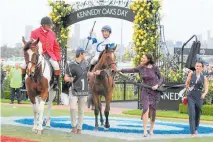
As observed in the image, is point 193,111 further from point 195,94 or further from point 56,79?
point 56,79

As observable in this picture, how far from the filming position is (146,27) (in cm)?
2012

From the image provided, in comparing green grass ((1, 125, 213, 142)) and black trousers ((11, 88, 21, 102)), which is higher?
black trousers ((11, 88, 21, 102))

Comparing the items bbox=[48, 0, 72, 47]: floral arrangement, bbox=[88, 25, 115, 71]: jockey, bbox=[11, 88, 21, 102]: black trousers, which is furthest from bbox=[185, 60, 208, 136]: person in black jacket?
bbox=[11, 88, 21, 102]: black trousers

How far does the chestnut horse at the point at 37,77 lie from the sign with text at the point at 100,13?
8.97m

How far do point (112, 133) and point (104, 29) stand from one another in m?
2.77

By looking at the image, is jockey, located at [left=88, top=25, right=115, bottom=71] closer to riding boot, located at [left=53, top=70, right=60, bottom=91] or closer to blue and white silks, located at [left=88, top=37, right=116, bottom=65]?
blue and white silks, located at [left=88, top=37, right=116, bottom=65]

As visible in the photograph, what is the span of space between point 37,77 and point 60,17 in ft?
36.5

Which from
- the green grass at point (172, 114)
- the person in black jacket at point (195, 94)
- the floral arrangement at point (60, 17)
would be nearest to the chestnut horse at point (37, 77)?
the person in black jacket at point (195, 94)

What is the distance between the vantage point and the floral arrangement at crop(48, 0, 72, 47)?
74.5 feet

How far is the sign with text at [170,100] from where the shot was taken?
20.5 m

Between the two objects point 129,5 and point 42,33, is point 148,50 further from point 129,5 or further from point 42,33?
point 42,33

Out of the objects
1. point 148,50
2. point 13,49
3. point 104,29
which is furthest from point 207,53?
point 104,29

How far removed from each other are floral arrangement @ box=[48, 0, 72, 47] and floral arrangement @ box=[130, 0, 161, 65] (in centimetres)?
384

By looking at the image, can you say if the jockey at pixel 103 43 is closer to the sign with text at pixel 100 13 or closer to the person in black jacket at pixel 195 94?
the person in black jacket at pixel 195 94
